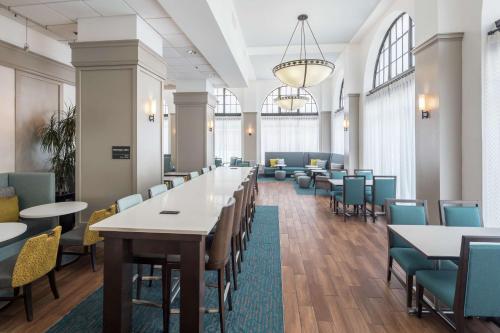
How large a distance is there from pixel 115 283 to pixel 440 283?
2213 millimetres

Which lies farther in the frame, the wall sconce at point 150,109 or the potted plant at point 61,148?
the potted plant at point 61,148

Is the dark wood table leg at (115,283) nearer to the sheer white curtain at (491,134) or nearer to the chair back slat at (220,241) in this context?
the chair back slat at (220,241)

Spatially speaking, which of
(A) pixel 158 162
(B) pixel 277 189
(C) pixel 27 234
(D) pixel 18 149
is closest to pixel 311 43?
(B) pixel 277 189

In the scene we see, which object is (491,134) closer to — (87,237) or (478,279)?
(478,279)

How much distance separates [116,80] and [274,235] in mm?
3200

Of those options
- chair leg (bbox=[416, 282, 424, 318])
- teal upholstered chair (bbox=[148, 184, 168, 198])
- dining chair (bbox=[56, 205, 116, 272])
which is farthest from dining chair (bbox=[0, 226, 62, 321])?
chair leg (bbox=[416, 282, 424, 318])

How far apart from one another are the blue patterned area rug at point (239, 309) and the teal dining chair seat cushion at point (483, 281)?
4.08ft

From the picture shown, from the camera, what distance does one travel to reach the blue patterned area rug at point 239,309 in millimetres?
2096

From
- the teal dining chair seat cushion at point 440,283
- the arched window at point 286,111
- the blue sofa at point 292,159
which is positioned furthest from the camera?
the arched window at point 286,111

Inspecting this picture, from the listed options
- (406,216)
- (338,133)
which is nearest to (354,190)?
(406,216)

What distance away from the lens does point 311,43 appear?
7.61 meters

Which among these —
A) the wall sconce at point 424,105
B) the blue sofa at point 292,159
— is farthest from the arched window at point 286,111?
the wall sconce at point 424,105

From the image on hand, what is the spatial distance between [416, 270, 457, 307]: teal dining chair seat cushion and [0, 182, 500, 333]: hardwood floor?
0.43 metres

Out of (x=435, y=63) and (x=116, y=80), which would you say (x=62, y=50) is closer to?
(x=116, y=80)
